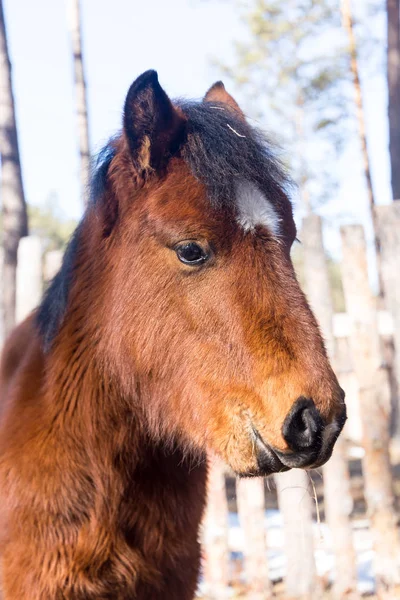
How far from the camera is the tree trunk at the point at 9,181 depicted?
616cm

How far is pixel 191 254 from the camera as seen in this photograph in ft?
6.99

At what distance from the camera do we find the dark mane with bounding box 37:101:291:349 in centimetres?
217

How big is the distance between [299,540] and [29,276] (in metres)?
3.01

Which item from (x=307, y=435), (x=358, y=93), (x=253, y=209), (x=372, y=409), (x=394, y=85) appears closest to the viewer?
(x=307, y=435)

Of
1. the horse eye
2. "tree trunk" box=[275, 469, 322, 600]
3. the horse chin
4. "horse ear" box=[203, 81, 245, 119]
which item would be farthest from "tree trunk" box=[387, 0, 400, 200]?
the horse chin

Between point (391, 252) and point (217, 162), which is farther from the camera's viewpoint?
point (391, 252)

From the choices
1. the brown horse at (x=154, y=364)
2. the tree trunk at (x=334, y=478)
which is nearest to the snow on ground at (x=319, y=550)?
the tree trunk at (x=334, y=478)

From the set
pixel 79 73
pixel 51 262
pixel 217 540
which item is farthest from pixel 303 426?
pixel 79 73

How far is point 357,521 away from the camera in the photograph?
6.41 metres

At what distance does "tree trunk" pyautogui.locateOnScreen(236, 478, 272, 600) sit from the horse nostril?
3135mm

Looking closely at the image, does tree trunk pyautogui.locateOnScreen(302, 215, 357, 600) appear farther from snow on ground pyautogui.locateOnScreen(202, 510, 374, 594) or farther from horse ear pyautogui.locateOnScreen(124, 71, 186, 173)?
horse ear pyautogui.locateOnScreen(124, 71, 186, 173)

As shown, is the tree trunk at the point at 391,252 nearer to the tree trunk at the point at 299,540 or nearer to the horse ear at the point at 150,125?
the tree trunk at the point at 299,540

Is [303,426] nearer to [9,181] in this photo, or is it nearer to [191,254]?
[191,254]

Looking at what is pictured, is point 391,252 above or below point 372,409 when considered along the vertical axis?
above
